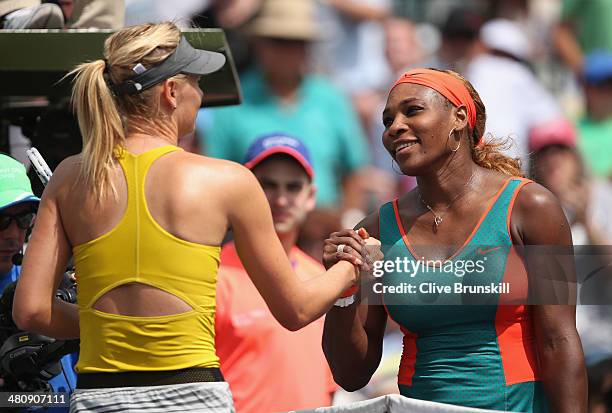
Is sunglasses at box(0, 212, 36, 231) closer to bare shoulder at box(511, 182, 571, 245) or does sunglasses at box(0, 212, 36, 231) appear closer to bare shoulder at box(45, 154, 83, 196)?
bare shoulder at box(45, 154, 83, 196)

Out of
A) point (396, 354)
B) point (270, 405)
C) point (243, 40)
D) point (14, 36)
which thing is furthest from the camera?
point (243, 40)

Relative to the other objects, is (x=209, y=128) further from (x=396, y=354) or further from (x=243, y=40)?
(x=396, y=354)

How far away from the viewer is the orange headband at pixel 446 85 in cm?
368

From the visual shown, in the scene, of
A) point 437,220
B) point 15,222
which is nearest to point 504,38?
point 437,220

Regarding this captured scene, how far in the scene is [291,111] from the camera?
7488 mm

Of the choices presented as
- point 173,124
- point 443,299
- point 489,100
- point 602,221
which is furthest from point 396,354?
point 173,124

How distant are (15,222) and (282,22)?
4.05 metres

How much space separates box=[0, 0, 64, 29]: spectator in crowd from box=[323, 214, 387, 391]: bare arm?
4.62 ft

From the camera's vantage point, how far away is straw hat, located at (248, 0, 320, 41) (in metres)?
7.66

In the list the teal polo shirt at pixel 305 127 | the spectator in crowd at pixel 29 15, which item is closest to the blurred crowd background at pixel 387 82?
the teal polo shirt at pixel 305 127

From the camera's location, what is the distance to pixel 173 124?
10.6ft

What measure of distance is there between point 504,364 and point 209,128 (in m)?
4.24

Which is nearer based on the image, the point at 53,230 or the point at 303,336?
the point at 53,230

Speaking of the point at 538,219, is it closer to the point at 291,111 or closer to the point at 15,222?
the point at 15,222
